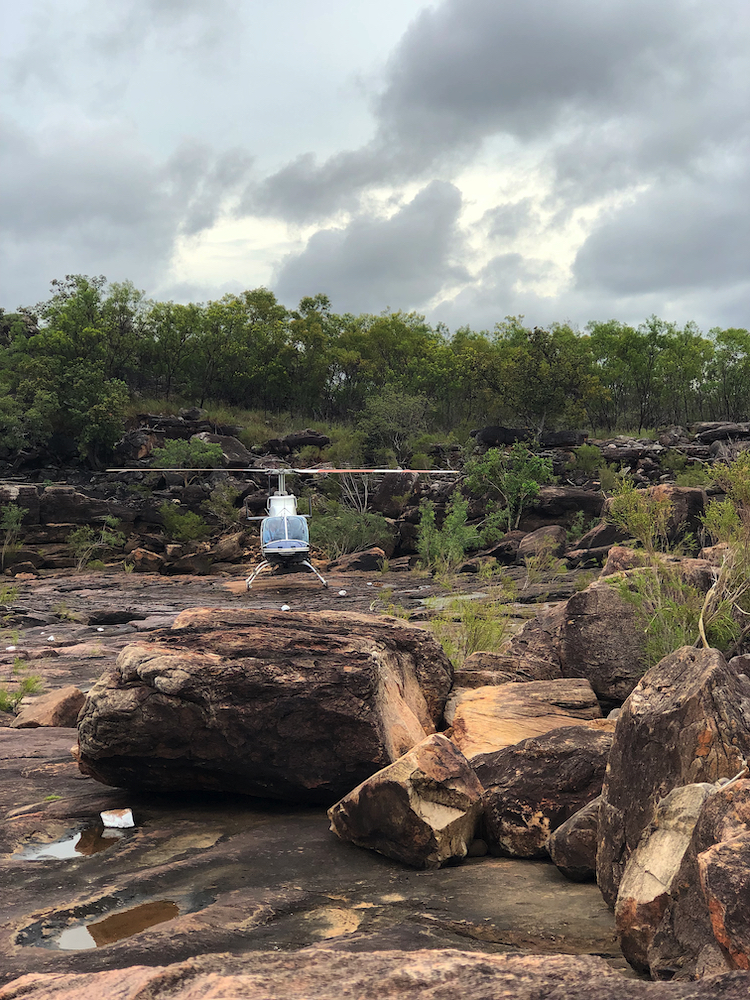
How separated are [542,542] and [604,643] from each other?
794 inches

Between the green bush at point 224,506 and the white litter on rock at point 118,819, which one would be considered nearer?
the white litter on rock at point 118,819

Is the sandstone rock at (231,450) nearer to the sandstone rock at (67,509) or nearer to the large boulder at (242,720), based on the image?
the sandstone rock at (67,509)

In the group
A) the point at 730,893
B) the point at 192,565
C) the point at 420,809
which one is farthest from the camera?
the point at 192,565

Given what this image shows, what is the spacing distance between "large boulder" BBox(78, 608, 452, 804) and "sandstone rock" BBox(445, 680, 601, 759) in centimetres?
77

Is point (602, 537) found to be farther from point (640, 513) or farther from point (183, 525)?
point (183, 525)

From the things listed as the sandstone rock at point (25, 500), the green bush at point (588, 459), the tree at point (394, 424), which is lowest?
the sandstone rock at point (25, 500)

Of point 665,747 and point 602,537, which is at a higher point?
point 665,747

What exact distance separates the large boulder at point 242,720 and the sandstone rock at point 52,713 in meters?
3.20

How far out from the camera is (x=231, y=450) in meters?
46.5

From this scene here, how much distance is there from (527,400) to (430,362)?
18.6 metres

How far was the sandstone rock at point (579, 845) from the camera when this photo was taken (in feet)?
13.5

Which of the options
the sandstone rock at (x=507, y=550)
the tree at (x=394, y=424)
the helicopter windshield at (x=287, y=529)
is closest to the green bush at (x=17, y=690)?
the helicopter windshield at (x=287, y=529)

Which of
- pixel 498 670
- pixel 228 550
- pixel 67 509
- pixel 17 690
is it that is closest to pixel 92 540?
pixel 67 509

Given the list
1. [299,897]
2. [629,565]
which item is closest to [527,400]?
[629,565]
